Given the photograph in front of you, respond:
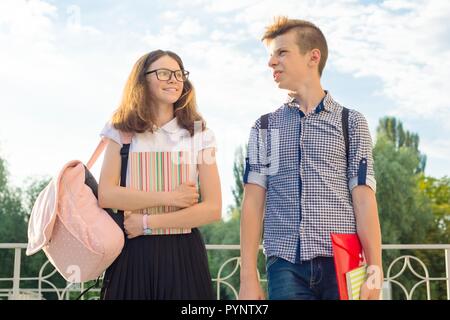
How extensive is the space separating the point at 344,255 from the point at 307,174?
349mm

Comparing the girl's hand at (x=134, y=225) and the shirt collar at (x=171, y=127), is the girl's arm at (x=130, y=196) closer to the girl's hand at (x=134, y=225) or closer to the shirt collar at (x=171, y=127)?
the girl's hand at (x=134, y=225)

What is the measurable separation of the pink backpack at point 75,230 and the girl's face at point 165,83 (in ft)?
1.46

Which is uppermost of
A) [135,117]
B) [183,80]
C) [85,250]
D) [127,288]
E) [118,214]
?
[183,80]

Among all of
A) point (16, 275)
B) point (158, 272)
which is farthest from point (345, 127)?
point (16, 275)

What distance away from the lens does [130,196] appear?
85.1 inches

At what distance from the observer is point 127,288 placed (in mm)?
2182

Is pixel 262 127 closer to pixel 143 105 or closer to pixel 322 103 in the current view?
pixel 322 103

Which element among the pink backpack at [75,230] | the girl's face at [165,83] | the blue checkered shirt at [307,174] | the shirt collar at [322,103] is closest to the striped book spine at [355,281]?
the blue checkered shirt at [307,174]

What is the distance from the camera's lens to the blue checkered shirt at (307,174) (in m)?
2.07

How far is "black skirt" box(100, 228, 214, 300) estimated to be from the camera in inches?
85.6

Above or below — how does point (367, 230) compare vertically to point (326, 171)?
below

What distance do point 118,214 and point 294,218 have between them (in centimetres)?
71

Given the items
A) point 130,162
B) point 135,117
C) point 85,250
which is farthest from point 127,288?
point 135,117

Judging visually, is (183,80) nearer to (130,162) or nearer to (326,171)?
(130,162)
